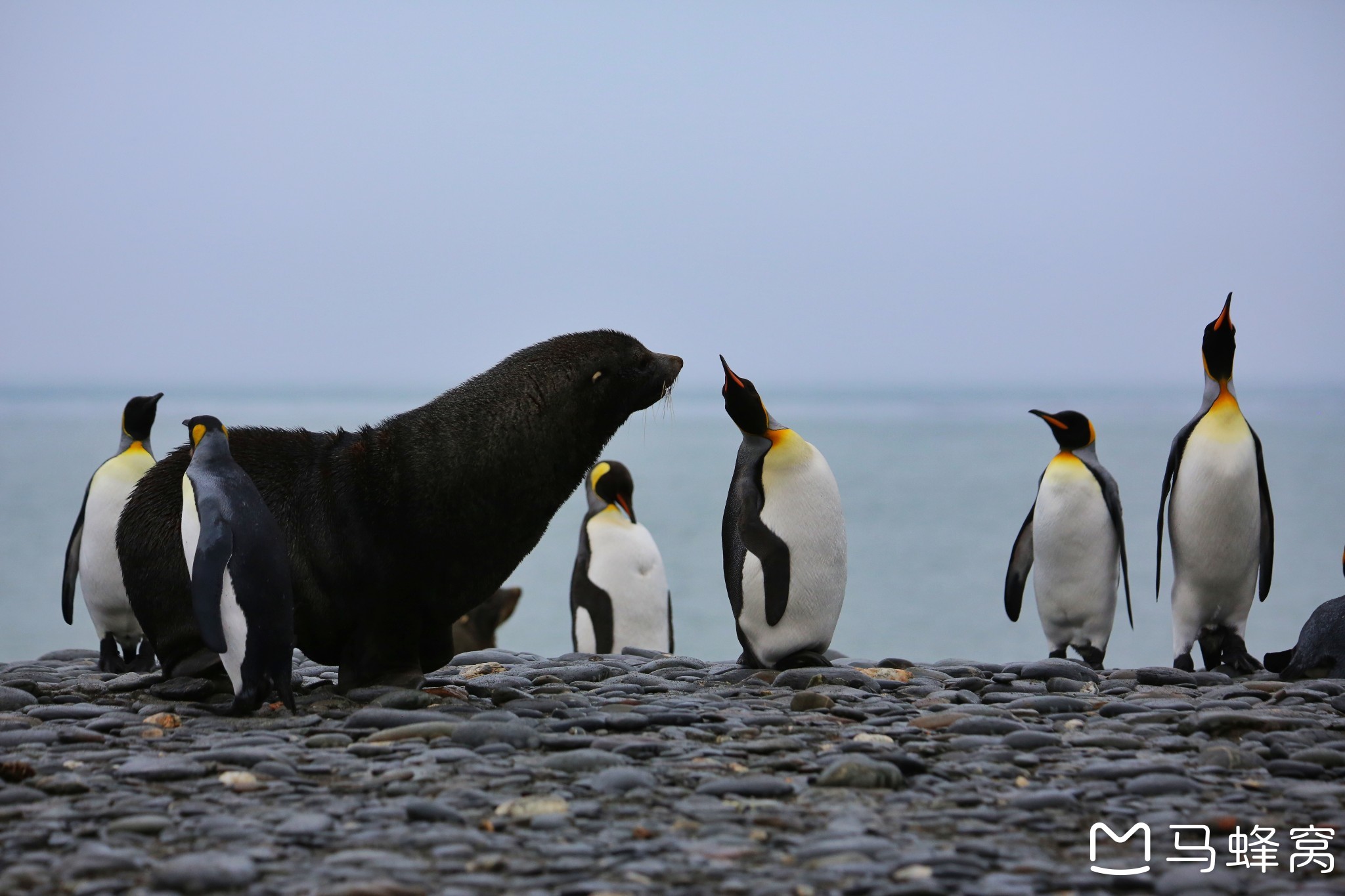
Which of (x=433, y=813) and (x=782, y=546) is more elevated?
(x=782, y=546)

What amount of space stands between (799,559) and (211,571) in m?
2.39

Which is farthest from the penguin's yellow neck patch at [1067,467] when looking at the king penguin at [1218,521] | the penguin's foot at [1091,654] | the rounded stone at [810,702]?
the rounded stone at [810,702]

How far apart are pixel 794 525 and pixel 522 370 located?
1.41m

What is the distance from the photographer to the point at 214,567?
4.07 m

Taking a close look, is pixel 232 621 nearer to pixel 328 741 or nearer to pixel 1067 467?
pixel 328 741

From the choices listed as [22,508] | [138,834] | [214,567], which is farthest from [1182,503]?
[22,508]

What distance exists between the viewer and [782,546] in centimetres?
529

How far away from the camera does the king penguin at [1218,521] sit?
5785 mm

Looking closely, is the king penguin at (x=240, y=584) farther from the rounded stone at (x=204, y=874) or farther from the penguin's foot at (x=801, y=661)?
the penguin's foot at (x=801, y=661)

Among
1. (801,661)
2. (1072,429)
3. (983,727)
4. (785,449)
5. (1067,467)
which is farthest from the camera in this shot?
(1072,429)

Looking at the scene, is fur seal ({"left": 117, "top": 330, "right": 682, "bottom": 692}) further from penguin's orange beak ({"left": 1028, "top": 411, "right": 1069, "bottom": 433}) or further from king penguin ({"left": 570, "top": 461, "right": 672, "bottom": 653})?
king penguin ({"left": 570, "top": 461, "right": 672, "bottom": 653})

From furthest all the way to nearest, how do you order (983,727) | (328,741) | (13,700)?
1. (13,700)
2. (983,727)
3. (328,741)

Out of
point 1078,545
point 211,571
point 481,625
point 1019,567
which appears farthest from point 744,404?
point 481,625

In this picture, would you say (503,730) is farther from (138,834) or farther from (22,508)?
(22,508)
